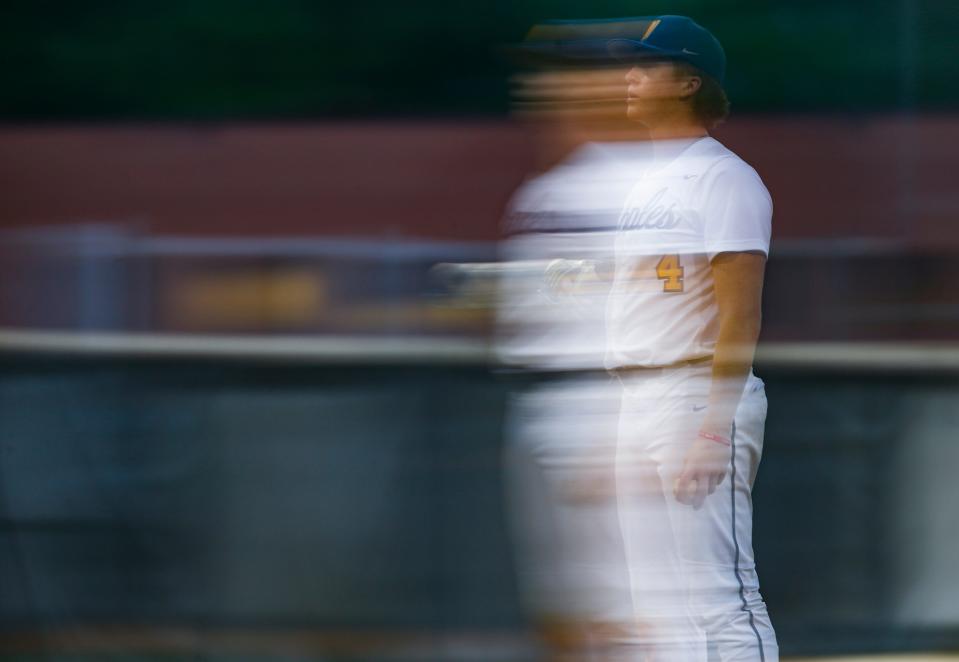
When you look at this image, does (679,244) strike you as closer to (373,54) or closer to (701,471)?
(701,471)

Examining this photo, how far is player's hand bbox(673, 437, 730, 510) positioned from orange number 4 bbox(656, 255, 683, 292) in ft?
0.80

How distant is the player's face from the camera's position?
2123 millimetres

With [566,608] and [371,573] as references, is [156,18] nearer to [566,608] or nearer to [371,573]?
[371,573]

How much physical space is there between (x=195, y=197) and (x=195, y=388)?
0.54m

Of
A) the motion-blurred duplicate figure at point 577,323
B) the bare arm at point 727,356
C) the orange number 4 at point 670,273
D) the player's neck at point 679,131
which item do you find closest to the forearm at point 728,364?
the bare arm at point 727,356

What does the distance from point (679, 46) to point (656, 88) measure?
3.1 inches

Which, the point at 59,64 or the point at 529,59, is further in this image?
the point at 59,64

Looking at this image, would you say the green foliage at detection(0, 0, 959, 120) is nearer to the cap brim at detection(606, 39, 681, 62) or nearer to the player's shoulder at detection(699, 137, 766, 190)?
the cap brim at detection(606, 39, 681, 62)

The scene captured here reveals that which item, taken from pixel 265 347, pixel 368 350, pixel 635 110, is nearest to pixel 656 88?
pixel 635 110

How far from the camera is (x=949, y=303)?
10.5 ft

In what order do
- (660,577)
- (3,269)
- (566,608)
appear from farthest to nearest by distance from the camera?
(3,269) → (566,608) → (660,577)

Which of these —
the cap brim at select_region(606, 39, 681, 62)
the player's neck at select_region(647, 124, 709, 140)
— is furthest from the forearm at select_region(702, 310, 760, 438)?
the cap brim at select_region(606, 39, 681, 62)

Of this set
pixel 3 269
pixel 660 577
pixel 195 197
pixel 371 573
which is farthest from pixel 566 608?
pixel 3 269

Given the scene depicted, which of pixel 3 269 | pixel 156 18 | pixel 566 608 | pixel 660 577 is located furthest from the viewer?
pixel 3 269
